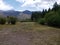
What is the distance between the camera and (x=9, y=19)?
224ft

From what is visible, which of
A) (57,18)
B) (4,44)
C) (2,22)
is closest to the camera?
(4,44)

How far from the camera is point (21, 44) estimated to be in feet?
58.4

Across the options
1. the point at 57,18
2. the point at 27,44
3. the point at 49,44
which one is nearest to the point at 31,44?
the point at 27,44

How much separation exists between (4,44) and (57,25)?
3663cm

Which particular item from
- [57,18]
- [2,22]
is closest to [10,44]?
[57,18]

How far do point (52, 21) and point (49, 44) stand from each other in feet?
116

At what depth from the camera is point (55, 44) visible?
1794 cm

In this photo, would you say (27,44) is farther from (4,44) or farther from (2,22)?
(2,22)

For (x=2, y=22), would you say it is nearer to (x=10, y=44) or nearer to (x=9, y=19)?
(x=9, y=19)

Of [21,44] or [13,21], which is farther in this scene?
[13,21]

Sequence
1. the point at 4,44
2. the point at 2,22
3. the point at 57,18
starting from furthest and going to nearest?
the point at 2,22
the point at 57,18
the point at 4,44

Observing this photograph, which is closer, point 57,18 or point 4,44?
point 4,44

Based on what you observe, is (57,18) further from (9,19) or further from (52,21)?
(9,19)

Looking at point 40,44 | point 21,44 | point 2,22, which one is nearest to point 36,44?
point 40,44
